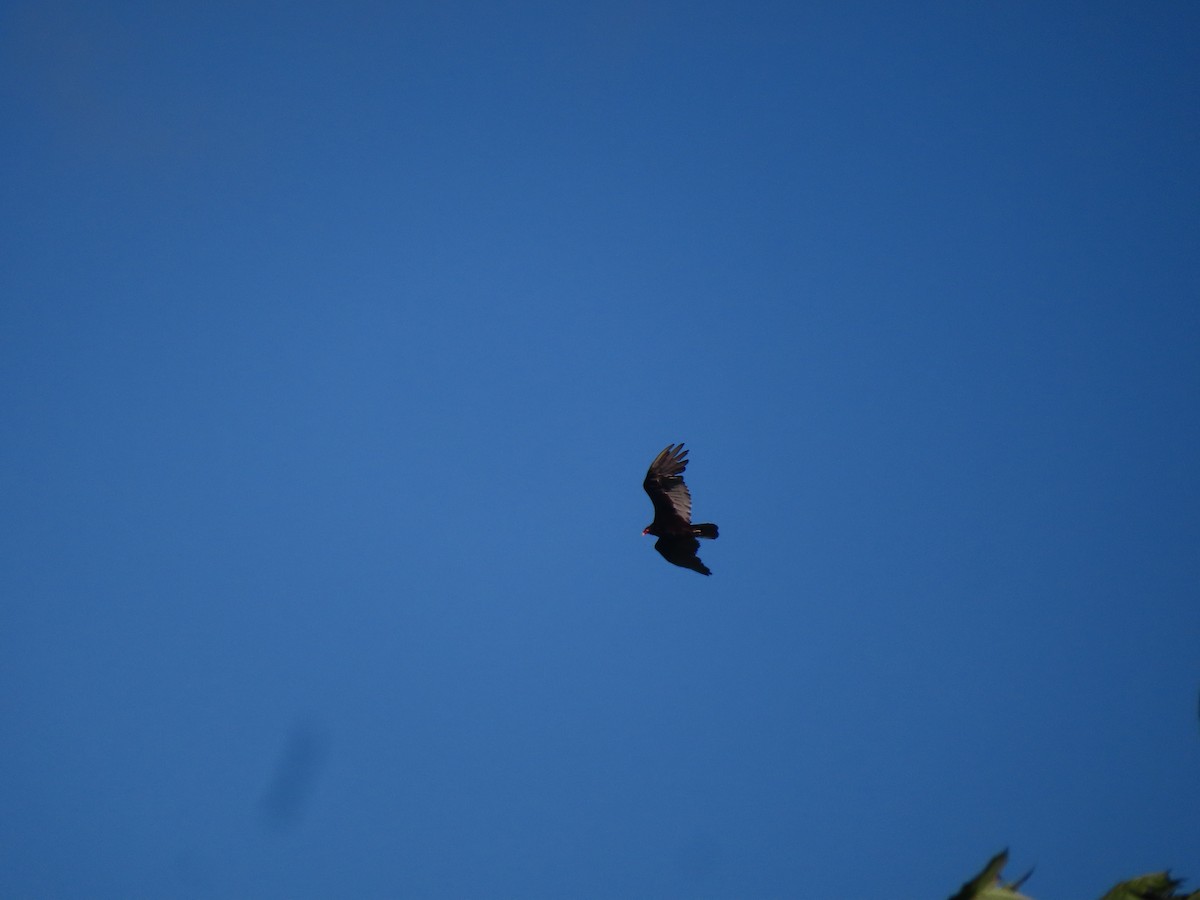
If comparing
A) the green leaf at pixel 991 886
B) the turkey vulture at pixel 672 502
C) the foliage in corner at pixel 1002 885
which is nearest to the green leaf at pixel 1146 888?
the foliage in corner at pixel 1002 885

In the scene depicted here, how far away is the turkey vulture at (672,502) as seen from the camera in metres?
15.2

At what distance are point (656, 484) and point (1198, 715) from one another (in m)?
12.3

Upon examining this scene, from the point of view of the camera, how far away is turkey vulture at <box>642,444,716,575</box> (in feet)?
49.9

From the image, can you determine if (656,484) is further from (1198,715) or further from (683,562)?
(1198,715)

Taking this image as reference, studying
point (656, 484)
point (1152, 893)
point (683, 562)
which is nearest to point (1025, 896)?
point (1152, 893)

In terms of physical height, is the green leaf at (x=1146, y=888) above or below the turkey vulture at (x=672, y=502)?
below

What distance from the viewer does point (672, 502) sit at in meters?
15.3

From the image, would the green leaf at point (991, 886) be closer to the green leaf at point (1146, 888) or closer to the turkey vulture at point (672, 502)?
the green leaf at point (1146, 888)

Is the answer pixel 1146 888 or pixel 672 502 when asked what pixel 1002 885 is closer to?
pixel 1146 888

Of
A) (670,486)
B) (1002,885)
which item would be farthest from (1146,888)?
(670,486)

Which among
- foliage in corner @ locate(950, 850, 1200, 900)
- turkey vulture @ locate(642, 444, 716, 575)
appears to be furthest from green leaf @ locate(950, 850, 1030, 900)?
turkey vulture @ locate(642, 444, 716, 575)

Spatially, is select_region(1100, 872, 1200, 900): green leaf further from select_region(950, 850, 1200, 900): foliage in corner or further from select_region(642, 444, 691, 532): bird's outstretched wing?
select_region(642, 444, 691, 532): bird's outstretched wing

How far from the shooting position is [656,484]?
15188 mm

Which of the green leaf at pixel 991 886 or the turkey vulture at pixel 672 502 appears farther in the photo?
the turkey vulture at pixel 672 502
